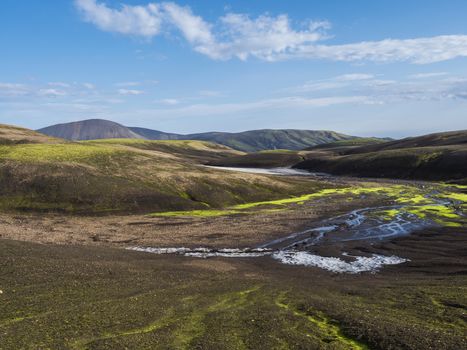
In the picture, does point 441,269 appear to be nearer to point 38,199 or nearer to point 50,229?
point 50,229

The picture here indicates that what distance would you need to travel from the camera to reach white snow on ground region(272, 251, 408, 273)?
48.3 meters

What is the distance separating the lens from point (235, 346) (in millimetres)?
21516

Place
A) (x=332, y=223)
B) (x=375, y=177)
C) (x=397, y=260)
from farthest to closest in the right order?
(x=375, y=177) → (x=332, y=223) → (x=397, y=260)

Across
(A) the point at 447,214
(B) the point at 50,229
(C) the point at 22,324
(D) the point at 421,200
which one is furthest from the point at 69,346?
(D) the point at 421,200

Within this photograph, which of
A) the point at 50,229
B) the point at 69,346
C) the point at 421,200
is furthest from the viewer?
the point at 421,200

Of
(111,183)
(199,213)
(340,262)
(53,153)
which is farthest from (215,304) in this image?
(53,153)

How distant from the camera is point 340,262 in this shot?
51.6 metres

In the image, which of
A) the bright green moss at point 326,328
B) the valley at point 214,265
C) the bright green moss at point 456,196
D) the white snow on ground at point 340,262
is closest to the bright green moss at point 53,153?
the valley at point 214,265

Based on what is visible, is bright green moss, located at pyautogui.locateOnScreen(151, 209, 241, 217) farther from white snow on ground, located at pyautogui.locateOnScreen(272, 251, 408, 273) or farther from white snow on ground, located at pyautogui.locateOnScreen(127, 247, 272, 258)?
white snow on ground, located at pyautogui.locateOnScreen(272, 251, 408, 273)

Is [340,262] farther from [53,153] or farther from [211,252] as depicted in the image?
[53,153]

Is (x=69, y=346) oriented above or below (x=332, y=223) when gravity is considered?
above

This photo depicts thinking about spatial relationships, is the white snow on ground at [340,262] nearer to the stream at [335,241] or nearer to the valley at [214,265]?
the stream at [335,241]

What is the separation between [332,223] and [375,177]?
12825 centimetres

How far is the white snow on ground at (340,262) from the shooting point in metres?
48.3
